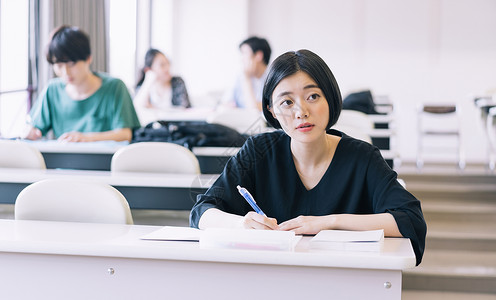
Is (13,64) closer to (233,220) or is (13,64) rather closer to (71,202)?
(71,202)

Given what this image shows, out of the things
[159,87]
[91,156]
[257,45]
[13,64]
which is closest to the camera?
[91,156]

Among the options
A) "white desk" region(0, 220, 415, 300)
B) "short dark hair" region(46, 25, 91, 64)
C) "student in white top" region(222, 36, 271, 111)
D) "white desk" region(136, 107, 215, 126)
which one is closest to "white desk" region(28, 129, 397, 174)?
"short dark hair" region(46, 25, 91, 64)

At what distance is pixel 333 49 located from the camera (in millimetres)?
8961

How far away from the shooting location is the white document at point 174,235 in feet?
4.43

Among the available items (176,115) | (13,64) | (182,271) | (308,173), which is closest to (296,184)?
(308,173)

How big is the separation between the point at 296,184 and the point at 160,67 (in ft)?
16.1

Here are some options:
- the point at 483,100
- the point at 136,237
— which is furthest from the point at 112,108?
the point at 483,100

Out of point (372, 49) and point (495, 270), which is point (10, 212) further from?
point (372, 49)

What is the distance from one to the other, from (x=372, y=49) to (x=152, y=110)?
4139mm

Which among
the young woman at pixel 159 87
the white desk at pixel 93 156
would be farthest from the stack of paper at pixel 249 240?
the young woman at pixel 159 87

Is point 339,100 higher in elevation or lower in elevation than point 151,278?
higher

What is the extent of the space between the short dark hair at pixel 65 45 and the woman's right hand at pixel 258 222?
214 cm

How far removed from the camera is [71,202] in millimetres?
1771

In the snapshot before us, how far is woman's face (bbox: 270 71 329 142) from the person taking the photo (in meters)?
1.59
